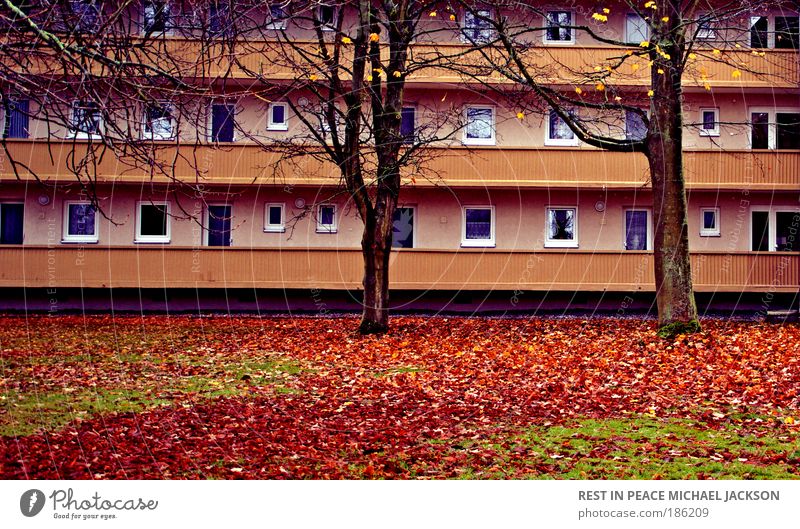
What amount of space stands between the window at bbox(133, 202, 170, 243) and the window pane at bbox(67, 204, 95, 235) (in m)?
1.73

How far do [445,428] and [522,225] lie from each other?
21.9 metres

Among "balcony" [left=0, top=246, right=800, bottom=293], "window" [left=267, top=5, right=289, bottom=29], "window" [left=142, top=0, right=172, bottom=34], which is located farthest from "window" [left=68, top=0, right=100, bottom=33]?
"balcony" [left=0, top=246, right=800, bottom=293]

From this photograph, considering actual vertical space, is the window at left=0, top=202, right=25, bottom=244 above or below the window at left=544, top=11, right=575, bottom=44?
below

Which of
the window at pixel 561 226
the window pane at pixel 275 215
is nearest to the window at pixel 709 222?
the window at pixel 561 226

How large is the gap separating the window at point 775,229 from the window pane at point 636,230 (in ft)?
12.2

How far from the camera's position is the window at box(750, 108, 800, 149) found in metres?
30.9

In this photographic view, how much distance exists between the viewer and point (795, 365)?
13.0 metres

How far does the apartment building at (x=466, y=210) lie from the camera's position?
28.4 m

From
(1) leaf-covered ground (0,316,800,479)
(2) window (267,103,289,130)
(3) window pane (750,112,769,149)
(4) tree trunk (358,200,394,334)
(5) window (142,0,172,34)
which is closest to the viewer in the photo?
(5) window (142,0,172,34)

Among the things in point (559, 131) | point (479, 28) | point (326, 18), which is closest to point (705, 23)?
point (479, 28)

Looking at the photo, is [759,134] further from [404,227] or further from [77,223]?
[77,223]

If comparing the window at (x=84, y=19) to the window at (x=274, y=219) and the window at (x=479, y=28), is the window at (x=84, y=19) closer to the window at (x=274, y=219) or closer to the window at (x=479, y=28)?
the window at (x=479, y=28)

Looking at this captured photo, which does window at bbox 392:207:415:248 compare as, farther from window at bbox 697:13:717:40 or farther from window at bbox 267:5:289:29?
window at bbox 267:5:289:29

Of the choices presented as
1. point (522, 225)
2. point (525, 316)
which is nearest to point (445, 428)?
point (525, 316)
